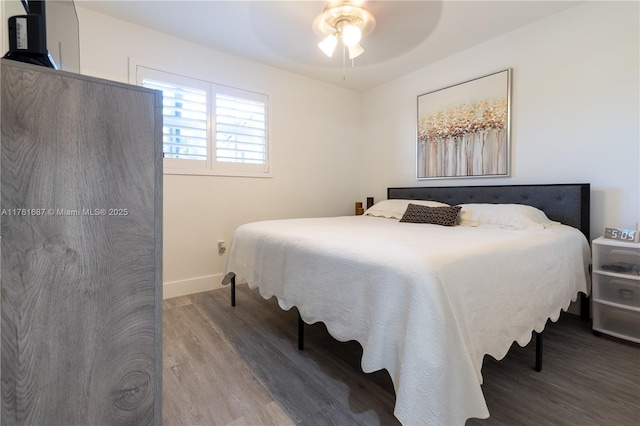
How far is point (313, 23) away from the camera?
2.35m

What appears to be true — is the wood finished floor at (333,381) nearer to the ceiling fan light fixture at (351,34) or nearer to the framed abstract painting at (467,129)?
the framed abstract painting at (467,129)

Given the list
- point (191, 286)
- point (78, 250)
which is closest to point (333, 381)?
point (78, 250)

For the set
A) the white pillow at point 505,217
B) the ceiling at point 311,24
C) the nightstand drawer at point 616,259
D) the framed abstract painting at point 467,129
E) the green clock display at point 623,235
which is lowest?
the nightstand drawer at point 616,259

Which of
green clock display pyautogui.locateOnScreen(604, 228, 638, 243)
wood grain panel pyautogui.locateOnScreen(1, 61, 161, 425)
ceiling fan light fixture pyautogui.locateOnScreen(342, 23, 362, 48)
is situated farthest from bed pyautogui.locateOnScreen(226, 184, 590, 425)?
ceiling fan light fixture pyautogui.locateOnScreen(342, 23, 362, 48)

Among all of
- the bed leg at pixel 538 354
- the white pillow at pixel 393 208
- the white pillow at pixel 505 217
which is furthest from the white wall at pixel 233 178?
the bed leg at pixel 538 354

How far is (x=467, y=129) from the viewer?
2.87 m

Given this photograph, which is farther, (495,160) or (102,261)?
(495,160)

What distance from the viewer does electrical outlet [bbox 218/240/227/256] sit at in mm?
2980

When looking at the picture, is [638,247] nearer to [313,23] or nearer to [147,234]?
[147,234]

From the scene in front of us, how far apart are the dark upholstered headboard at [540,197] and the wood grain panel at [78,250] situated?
9.06 ft

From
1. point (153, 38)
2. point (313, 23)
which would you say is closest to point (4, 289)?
point (313, 23)

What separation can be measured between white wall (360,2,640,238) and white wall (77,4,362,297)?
5.16 ft

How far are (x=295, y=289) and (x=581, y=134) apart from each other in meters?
2.50

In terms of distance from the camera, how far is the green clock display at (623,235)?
1790 millimetres
